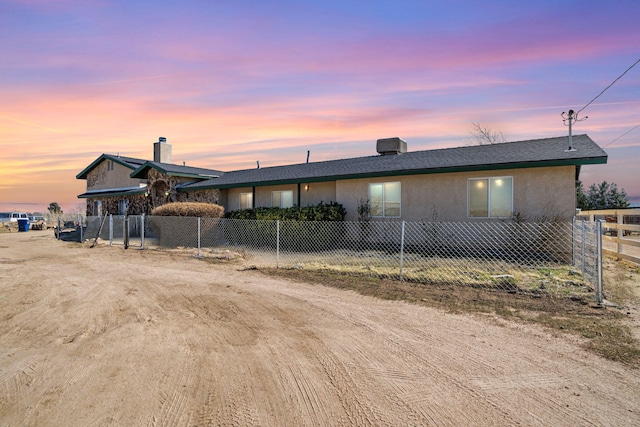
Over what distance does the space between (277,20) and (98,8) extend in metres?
4.54

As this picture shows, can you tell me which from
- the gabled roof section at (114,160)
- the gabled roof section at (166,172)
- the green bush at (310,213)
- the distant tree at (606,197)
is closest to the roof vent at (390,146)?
the green bush at (310,213)

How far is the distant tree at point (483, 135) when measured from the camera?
95.5 ft

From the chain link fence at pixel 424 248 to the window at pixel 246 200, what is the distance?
2.24 metres

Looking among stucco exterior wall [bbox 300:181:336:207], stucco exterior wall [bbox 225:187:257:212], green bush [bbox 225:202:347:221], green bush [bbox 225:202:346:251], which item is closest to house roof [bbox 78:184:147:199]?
stucco exterior wall [bbox 225:187:257:212]

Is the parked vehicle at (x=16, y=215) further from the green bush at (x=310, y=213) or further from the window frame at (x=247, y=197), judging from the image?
the green bush at (x=310, y=213)

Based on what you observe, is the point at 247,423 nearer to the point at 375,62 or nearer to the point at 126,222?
the point at 375,62

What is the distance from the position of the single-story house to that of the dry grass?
3.26 meters

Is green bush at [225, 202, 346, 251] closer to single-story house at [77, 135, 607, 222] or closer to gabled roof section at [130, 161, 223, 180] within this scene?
single-story house at [77, 135, 607, 222]

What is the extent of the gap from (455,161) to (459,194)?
119 centimetres

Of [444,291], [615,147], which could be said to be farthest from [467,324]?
[615,147]

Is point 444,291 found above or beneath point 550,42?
beneath

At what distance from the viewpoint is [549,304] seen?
6117mm

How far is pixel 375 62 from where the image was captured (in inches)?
458

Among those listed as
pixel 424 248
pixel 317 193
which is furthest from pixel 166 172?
pixel 424 248
